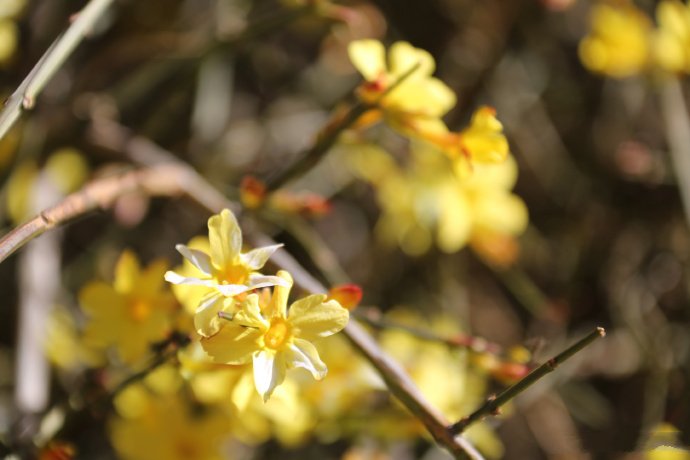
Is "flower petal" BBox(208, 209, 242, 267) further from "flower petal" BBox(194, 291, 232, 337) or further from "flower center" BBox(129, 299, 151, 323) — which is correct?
"flower center" BBox(129, 299, 151, 323)

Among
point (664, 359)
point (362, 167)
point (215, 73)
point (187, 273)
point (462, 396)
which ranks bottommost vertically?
point (664, 359)

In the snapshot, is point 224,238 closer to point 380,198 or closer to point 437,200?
point 437,200

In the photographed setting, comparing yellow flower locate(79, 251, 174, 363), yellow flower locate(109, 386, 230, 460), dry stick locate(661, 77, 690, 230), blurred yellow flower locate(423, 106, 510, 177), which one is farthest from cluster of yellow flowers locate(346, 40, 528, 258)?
yellow flower locate(109, 386, 230, 460)

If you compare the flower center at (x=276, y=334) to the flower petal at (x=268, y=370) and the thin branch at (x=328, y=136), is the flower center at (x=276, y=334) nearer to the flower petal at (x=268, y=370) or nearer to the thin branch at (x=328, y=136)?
the flower petal at (x=268, y=370)

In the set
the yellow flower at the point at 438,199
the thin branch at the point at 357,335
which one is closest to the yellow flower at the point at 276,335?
the thin branch at the point at 357,335

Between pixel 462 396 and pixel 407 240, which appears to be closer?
pixel 462 396

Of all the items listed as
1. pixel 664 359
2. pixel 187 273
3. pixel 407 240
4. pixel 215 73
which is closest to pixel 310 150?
pixel 187 273

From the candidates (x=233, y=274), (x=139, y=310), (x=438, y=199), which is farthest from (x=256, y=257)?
(x=438, y=199)

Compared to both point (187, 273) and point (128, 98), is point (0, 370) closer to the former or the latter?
point (128, 98)
